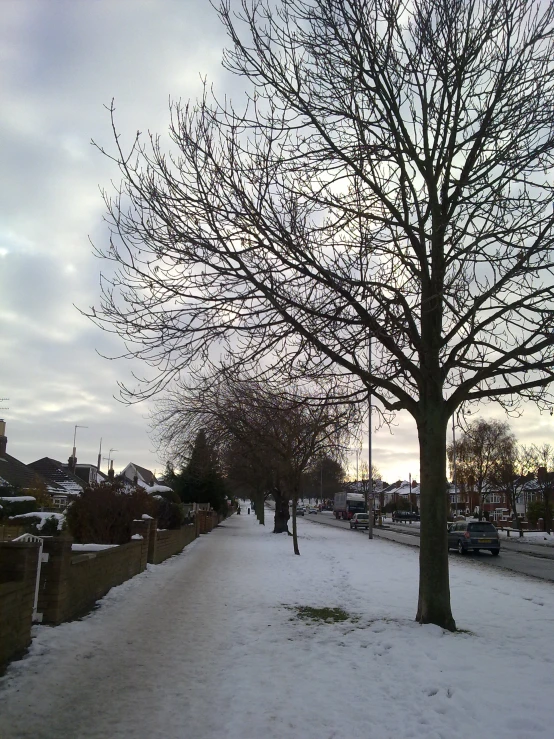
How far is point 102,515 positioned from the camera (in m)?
13.5

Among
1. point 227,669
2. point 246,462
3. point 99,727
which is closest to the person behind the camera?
point 99,727

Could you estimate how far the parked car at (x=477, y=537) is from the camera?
26438mm

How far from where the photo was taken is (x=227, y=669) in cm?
654

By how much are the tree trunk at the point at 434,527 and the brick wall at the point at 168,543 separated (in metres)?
9.02

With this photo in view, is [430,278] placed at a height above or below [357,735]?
above

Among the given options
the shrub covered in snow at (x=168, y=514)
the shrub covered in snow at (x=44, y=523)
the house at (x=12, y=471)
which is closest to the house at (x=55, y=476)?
the house at (x=12, y=471)

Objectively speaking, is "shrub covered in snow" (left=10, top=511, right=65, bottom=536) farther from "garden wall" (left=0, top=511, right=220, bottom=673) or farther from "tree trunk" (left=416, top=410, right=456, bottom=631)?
"tree trunk" (left=416, top=410, right=456, bottom=631)

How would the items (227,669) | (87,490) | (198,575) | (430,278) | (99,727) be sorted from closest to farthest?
1. (99,727)
2. (227,669)
3. (430,278)
4. (87,490)
5. (198,575)

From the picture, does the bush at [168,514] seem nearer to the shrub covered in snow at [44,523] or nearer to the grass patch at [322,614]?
the shrub covered in snow at [44,523]

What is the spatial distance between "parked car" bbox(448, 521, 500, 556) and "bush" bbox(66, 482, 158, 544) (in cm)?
1708

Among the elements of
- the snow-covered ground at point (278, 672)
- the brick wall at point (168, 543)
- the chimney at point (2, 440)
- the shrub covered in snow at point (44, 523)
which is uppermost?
the chimney at point (2, 440)

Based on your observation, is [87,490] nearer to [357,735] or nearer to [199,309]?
[199,309]

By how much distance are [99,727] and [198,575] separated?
32.3ft

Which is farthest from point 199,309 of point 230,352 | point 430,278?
point 430,278
